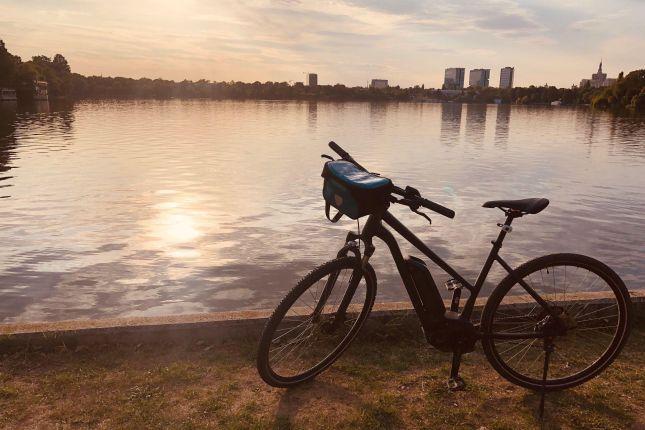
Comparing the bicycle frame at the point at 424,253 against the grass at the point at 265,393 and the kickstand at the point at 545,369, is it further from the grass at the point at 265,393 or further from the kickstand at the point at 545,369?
the grass at the point at 265,393

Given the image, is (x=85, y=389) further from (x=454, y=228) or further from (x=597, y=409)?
(x=454, y=228)

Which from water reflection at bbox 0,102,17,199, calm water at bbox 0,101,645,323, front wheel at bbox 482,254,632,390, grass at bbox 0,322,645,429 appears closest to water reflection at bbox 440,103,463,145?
calm water at bbox 0,101,645,323

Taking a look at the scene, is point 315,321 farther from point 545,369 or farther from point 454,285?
point 545,369

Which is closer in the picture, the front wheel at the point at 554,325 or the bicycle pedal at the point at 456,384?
the front wheel at the point at 554,325

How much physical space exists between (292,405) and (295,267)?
4899mm

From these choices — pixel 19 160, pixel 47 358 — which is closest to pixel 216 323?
pixel 47 358

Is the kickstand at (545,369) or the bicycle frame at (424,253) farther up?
the bicycle frame at (424,253)

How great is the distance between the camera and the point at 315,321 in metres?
4.29

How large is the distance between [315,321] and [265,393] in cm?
73

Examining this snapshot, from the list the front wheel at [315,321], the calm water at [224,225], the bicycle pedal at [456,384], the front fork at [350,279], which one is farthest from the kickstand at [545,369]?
the calm water at [224,225]

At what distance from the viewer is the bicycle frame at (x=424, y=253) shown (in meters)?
→ 3.78

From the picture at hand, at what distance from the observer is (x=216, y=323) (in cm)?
481

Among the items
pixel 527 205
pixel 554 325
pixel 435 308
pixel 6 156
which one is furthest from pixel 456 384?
pixel 6 156

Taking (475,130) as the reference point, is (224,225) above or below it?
below
